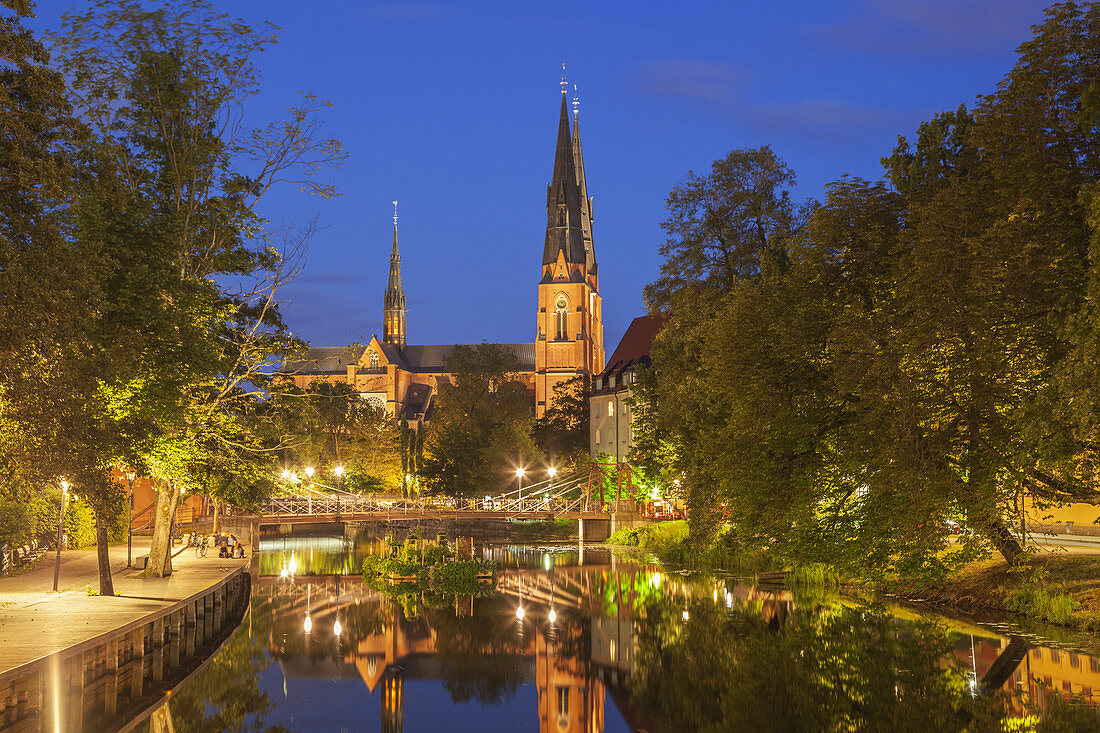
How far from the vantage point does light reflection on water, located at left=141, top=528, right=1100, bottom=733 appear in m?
15.7

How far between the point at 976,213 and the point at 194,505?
49.7m

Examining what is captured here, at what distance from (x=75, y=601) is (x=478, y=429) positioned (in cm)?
5309

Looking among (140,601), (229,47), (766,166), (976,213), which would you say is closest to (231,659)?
(140,601)

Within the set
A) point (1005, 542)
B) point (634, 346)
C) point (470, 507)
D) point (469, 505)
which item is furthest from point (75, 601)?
point (634, 346)

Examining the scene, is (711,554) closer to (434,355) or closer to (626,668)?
(626,668)

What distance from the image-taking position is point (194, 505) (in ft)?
192

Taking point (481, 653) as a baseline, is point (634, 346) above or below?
above

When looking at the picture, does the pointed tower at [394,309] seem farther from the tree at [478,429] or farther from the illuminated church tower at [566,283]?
the tree at [478,429]

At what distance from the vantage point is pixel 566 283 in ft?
425

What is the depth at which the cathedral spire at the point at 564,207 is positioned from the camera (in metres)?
120

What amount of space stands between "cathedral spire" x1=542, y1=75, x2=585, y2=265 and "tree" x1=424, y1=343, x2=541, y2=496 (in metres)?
35.4

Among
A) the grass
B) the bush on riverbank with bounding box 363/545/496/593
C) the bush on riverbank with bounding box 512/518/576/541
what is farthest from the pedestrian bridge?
the grass

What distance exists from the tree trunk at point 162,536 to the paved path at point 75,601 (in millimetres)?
391

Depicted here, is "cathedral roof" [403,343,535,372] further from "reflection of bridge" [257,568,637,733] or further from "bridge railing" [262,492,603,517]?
"reflection of bridge" [257,568,637,733]
